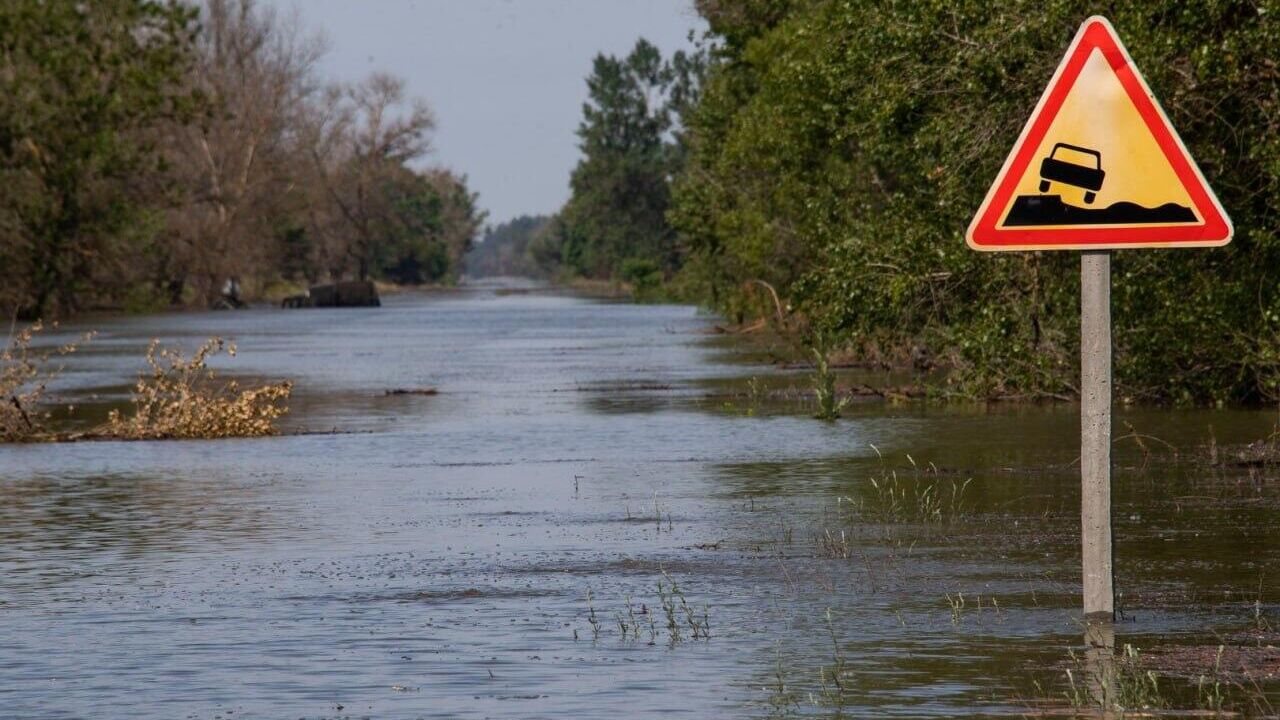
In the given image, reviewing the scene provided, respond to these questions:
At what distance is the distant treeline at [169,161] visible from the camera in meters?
79.5

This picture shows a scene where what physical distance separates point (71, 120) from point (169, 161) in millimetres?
15380

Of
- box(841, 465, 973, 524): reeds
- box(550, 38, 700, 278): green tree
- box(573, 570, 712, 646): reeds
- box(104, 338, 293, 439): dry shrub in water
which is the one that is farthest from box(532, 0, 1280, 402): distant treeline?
box(550, 38, 700, 278): green tree

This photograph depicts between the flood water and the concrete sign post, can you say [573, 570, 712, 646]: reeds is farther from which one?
the concrete sign post

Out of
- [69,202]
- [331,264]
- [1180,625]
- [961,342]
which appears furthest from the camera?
[331,264]

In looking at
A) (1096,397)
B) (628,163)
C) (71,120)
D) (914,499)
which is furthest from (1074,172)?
(628,163)

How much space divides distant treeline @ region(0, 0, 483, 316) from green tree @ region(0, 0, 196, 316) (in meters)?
0.07

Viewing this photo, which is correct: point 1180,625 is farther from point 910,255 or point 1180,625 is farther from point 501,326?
point 501,326

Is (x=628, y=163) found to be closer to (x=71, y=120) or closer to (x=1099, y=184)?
(x=71, y=120)

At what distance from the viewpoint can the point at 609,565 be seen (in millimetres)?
12180

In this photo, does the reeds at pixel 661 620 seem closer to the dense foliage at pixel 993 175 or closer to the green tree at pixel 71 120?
the dense foliage at pixel 993 175

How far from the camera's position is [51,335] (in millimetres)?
69750

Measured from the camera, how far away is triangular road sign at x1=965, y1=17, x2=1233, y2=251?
823 cm

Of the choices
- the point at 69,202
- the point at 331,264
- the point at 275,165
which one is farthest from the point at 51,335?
the point at 331,264

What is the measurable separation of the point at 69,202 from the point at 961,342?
66794 mm
